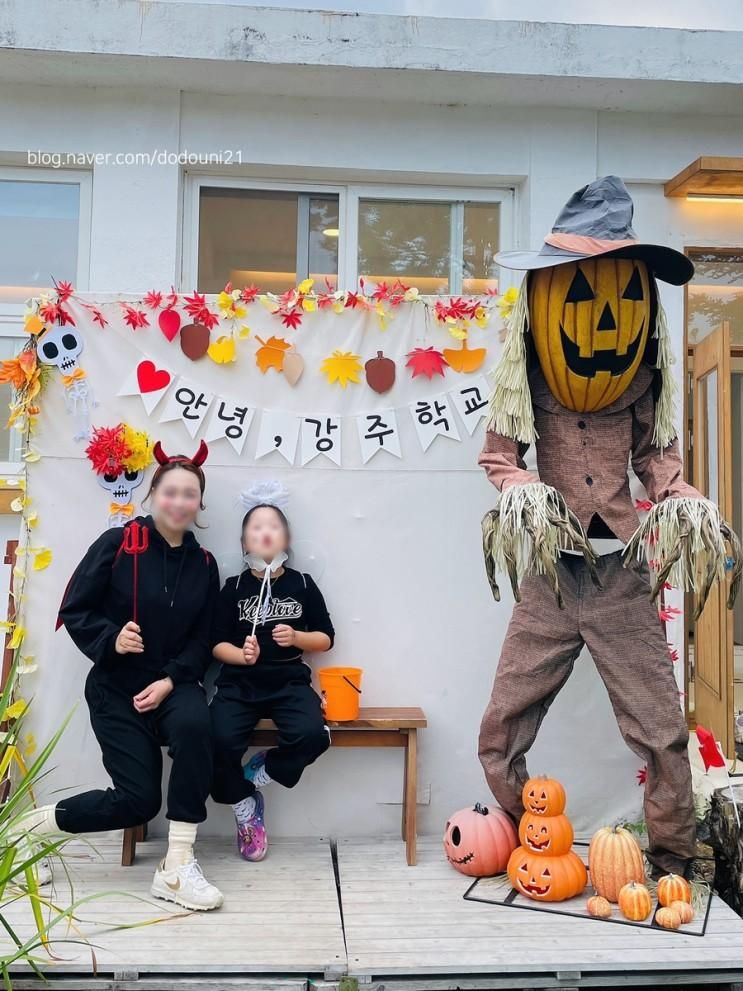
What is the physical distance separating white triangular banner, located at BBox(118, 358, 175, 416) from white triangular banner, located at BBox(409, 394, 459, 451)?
1067mm

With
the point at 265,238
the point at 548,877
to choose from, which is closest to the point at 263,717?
the point at 548,877

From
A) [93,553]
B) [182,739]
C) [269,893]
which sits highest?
[93,553]

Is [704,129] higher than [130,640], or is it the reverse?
[704,129]

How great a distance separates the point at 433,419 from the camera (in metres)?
3.65

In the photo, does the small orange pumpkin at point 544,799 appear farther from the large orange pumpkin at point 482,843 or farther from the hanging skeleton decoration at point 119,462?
the hanging skeleton decoration at point 119,462

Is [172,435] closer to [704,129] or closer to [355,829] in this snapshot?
[355,829]

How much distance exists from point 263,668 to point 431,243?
2.87 m

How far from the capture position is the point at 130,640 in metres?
3.04

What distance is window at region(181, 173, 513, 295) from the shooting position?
4.91 m

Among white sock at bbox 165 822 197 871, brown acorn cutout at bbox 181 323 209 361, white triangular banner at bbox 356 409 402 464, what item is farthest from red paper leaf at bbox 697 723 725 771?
brown acorn cutout at bbox 181 323 209 361

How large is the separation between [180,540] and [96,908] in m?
1.31

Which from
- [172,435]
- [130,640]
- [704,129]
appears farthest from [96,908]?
[704,129]

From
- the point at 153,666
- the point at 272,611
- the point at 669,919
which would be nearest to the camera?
the point at 669,919

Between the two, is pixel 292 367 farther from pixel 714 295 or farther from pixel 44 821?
pixel 714 295
